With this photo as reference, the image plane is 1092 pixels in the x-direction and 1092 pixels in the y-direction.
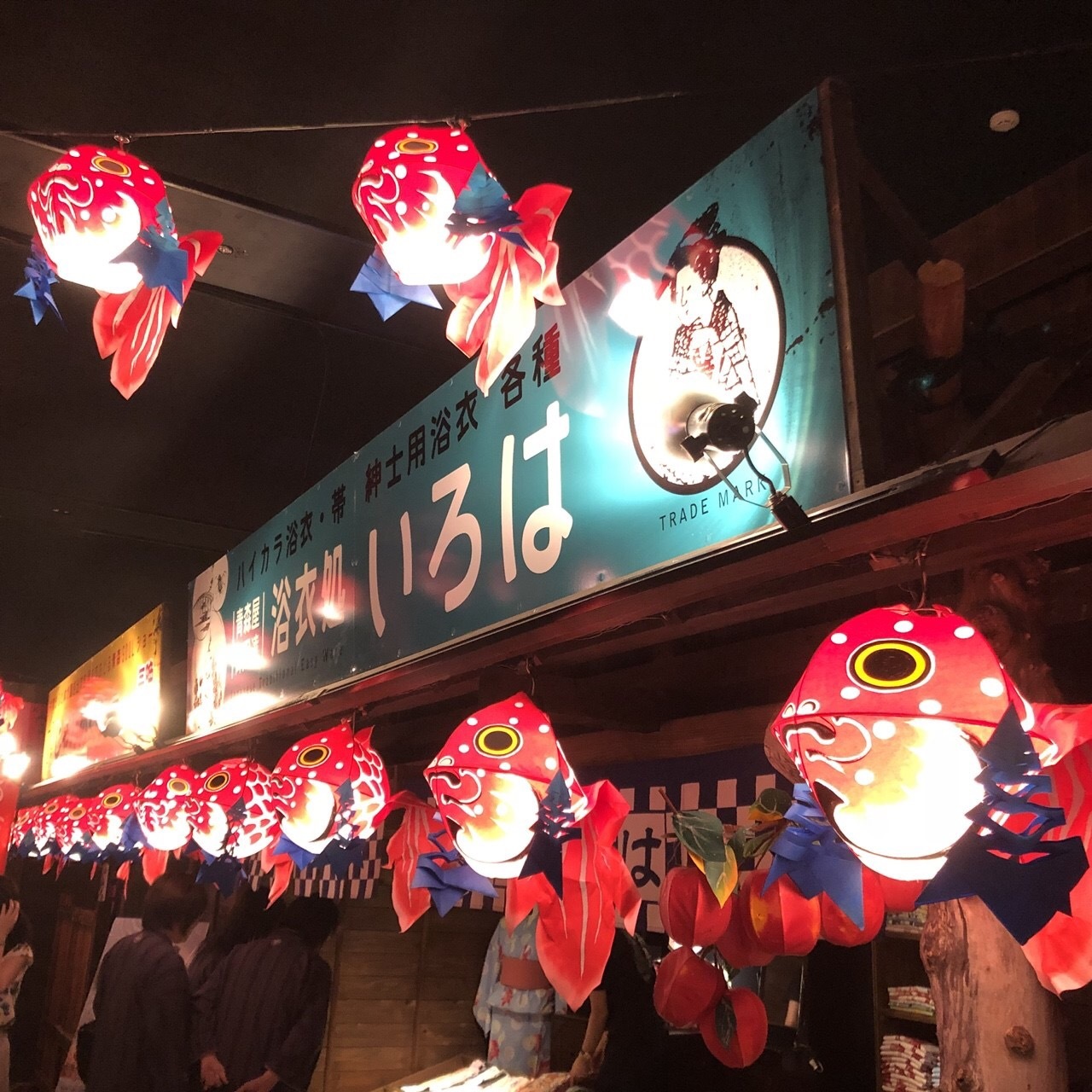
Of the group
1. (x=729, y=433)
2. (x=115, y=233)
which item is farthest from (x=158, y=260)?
(x=729, y=433)

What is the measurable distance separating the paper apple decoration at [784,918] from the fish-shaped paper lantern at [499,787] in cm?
69

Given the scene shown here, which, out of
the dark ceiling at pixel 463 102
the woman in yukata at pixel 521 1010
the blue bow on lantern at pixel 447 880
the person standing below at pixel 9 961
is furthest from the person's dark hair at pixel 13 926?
the blue bow on lantern at pixel 447 880

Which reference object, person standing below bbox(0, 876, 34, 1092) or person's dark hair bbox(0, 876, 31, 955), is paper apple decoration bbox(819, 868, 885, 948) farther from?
person's dark hair bbox(0, 876, 31, 955)

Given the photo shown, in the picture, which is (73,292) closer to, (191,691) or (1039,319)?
(191,691)

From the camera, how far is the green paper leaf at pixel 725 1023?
135 inches

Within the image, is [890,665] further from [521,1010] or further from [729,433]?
[521,1010]

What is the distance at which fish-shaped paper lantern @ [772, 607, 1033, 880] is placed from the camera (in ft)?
6.72

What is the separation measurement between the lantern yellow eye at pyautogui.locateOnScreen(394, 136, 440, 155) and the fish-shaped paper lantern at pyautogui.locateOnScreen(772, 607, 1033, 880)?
234cm

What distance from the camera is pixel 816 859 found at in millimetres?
2645

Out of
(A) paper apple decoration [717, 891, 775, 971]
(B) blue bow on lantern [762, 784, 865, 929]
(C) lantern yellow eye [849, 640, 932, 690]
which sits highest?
(C) lantern yellow eye [849, 640, 932, 690]

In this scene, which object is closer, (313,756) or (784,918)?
→ (784,918)

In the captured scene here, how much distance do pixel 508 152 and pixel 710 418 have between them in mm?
3102

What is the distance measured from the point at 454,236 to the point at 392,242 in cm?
30

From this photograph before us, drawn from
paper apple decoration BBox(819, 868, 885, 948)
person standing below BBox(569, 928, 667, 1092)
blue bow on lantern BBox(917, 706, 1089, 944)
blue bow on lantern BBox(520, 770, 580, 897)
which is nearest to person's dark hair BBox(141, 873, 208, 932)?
person standing below BBox(569, 928, 667, 1092)
